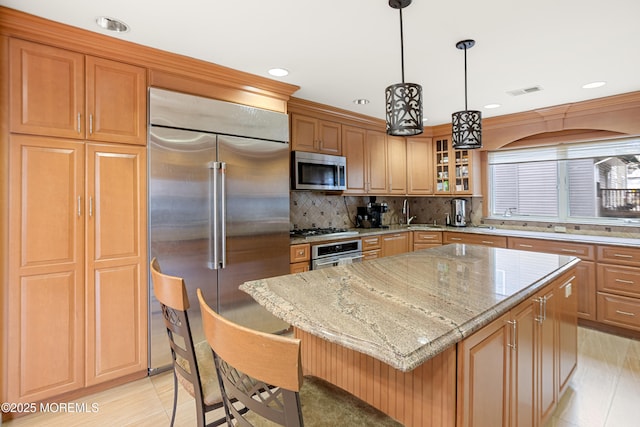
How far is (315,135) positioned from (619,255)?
3.34 metres

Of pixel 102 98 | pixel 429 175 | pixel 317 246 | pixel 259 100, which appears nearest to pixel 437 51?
pixel 259 100

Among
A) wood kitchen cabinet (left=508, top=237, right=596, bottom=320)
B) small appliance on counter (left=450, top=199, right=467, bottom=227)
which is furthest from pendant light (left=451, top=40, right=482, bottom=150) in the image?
small appliance on counter (left=450, top=199, right=467, bottom=227)

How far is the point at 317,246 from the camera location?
3.30 meters

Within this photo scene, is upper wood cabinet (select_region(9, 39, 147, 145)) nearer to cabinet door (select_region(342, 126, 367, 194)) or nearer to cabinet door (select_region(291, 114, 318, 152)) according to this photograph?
cabinet door (select_region(291, 114, 318, 152))

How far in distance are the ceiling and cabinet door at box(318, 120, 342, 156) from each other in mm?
709

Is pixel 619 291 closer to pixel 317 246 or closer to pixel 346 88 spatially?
pixel 317 246

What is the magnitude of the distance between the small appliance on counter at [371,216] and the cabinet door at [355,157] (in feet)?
1.39

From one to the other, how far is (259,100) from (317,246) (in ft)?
5.01

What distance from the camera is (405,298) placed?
1323 mm

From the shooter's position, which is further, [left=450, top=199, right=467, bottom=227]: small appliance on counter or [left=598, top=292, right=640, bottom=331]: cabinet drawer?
[left=450, top=199, right=467, bottom=227]: small appliance on counter

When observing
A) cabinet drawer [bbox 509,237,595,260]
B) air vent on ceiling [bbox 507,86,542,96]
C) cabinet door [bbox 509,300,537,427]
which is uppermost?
air vent on ceiling [bbox 507,86,542,96]

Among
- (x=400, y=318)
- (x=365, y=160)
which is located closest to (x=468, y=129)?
(x=400, y=318)


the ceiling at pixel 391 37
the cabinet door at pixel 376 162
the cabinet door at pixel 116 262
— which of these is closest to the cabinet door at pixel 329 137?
the cabinet door at pixel 376 162

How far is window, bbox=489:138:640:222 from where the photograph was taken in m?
3.63
